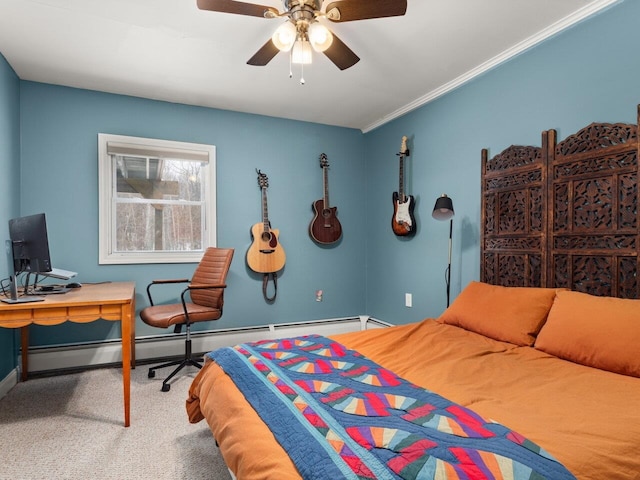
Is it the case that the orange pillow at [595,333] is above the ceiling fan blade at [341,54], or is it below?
below

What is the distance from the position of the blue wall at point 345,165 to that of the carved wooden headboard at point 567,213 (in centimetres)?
13

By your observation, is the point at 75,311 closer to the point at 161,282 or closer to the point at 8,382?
the point at 161,282

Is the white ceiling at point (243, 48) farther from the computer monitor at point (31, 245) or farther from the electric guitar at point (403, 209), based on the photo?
the computer monitor at point (31, 245)

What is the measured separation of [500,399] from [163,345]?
301 cm

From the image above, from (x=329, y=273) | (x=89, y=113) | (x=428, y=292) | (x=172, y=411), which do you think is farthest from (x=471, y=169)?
(x=89, y=113)

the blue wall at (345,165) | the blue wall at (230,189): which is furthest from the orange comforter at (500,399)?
the blue wall at (230,189)

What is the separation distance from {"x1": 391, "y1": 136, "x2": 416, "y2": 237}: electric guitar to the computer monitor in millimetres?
2839

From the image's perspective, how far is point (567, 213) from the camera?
7.25 feet

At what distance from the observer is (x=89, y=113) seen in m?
3.24

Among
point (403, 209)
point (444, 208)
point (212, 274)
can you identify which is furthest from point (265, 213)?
point (444, 208)

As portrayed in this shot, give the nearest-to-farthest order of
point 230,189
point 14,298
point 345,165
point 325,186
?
point 14,298
point 230,189
point 325,186
point 345,165

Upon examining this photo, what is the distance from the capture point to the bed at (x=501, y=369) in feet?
3.13

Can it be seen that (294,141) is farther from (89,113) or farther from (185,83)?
(89,113)

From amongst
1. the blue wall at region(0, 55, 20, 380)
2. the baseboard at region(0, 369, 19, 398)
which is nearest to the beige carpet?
the baseboard at region(0, 369, 19, 398)
